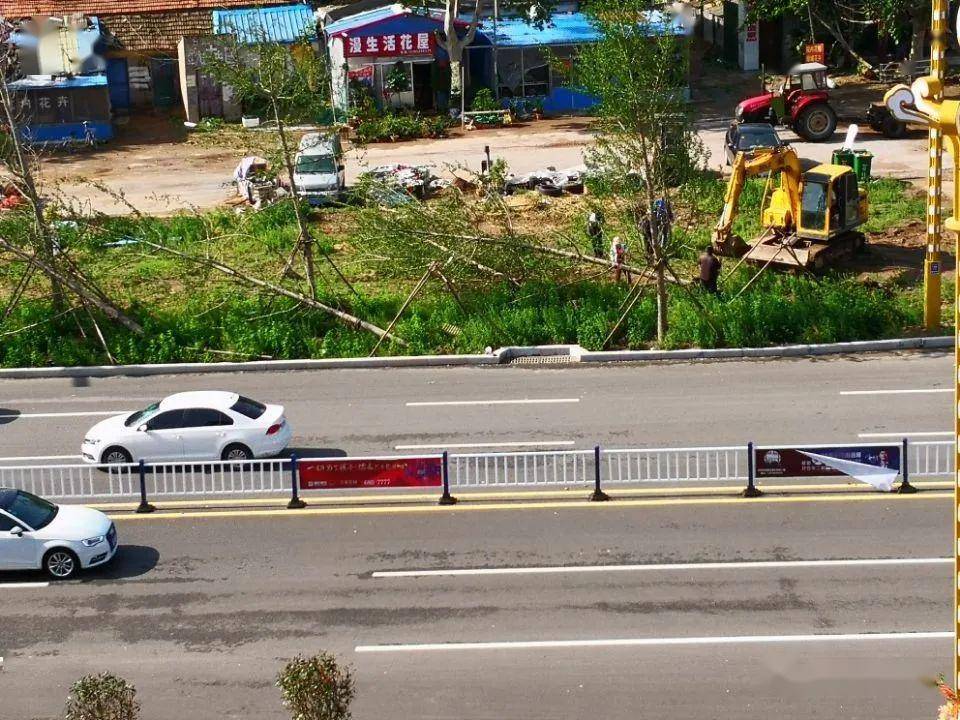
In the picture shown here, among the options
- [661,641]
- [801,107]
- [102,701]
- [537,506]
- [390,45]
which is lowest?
[661,641]

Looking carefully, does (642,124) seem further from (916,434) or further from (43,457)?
(43,457)

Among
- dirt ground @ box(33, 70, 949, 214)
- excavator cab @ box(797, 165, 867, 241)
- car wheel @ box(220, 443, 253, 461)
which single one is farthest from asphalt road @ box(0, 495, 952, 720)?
dirt ground @ box(33, 70, 949, 214)

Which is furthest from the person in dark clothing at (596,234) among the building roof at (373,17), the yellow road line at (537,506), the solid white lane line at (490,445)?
the building roof at (373,17)

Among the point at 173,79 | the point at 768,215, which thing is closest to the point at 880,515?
the point at 768,215

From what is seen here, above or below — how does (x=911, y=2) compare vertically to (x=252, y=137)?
above

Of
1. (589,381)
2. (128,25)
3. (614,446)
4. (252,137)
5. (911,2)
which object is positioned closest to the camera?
(614,446)

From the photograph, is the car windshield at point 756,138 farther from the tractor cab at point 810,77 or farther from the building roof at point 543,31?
the building roof at point 543,31

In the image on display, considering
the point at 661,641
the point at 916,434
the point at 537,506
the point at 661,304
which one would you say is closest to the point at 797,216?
the point at 661,304

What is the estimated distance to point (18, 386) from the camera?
28.4 m

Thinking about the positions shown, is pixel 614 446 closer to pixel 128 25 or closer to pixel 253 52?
pixel 253 52

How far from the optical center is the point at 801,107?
43.8 meters

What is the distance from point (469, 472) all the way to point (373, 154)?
25.9 meters

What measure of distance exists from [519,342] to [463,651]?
13556mm

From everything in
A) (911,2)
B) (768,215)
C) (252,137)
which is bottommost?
(768,215)
